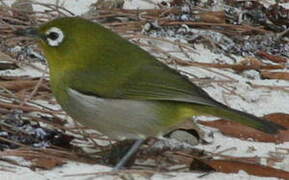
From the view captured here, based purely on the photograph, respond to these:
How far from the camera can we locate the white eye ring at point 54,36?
161 inches

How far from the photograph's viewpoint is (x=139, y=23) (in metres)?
5.87

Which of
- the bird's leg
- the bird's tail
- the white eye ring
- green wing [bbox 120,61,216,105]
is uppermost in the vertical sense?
the white eye ring

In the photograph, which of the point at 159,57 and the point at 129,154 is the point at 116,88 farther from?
the point at 159,57

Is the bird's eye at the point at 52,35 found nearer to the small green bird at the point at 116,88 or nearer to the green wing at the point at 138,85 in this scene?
the small green bird at the point at 116,88

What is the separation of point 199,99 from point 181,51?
66.2 inches

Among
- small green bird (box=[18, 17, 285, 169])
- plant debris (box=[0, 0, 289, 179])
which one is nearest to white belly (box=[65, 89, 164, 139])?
small green bird (box=[18, 17, 285, 169])

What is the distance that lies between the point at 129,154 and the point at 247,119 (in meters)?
0.60

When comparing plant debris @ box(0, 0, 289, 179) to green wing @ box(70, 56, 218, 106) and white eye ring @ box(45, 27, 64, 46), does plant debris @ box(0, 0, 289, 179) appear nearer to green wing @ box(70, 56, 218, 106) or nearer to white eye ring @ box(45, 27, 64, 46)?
green wing @ box(70, 56, 218, 106)

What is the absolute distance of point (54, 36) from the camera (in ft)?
13.5

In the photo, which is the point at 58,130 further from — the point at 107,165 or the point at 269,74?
the point at 269,74

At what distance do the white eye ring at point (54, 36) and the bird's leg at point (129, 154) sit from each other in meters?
0.63

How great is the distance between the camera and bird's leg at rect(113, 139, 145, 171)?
154 inches

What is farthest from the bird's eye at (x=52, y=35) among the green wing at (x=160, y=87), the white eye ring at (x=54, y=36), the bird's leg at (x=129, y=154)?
the bird's leg at (x=129, y=154)

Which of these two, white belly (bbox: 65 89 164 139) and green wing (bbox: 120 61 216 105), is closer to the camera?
white belly (bbox: 65 89 164 139)
